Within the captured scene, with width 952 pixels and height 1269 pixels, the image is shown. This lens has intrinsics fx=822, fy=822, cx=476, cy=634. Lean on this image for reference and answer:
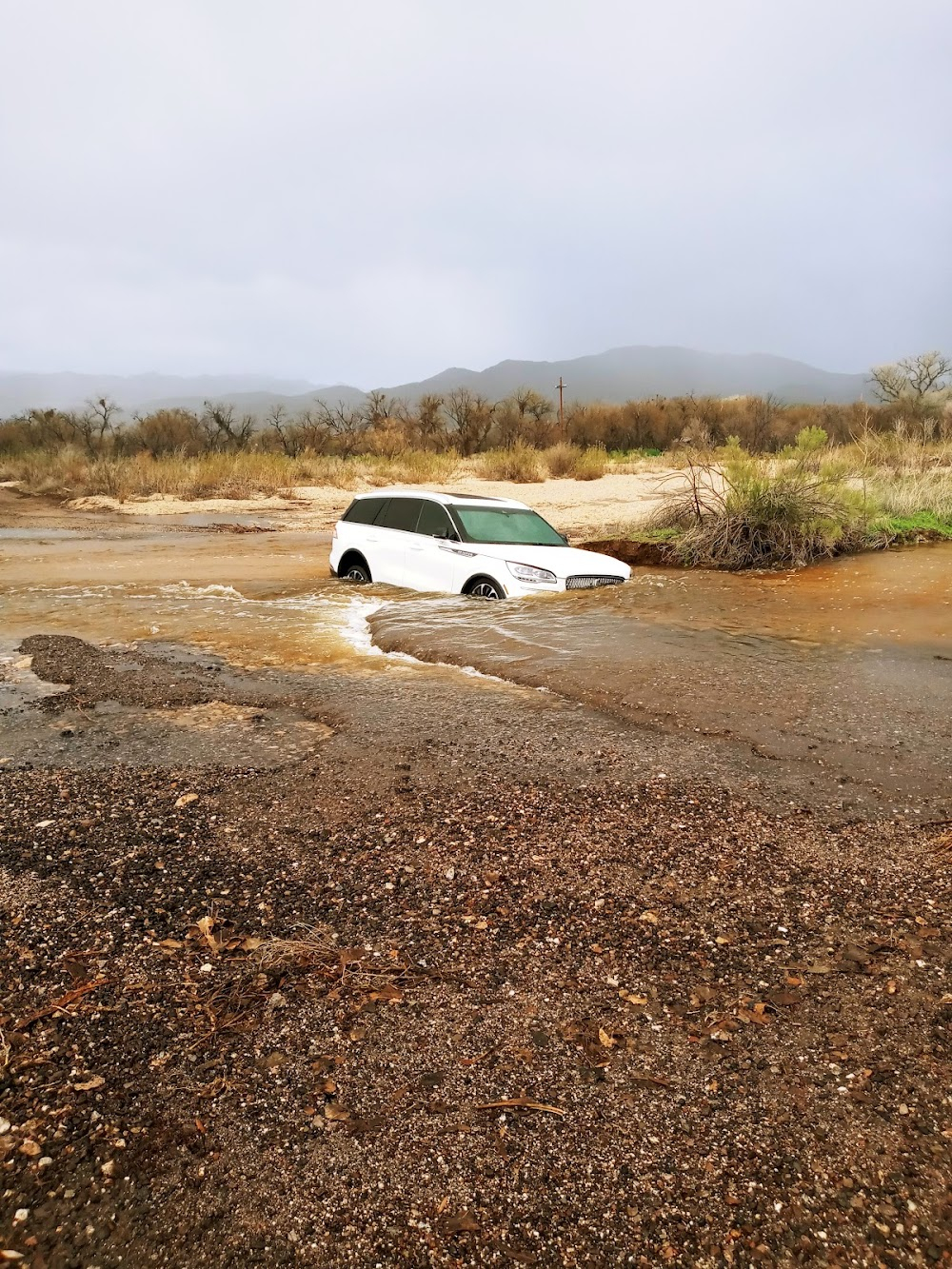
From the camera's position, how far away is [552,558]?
10.1 m

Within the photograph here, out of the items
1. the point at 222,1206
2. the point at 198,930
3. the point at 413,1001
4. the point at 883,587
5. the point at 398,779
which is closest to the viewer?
the point at 222,1206

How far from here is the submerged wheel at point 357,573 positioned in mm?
11828

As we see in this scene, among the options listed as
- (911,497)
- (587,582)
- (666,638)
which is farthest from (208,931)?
(911,497)

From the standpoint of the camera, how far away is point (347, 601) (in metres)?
10.7

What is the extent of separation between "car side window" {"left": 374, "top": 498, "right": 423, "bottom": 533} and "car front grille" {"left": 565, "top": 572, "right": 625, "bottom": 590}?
7.40ft

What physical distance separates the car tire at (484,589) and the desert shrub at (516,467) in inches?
850

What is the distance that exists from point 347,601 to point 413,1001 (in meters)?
8.31

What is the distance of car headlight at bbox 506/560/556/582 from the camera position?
985 centimetres

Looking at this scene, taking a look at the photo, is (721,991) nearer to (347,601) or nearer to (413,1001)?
(413,1001)

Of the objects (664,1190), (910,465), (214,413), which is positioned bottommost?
(664,1190)

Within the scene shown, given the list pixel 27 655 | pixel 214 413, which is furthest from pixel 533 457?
pixel 27 655

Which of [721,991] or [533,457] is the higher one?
[533,457]

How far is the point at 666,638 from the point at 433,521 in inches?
146

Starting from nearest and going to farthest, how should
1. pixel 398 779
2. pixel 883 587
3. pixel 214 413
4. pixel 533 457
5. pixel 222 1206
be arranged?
pixel 222 1206, pixel 398 779, pixel 883 587, pixel 533 457, pixel 214 413
